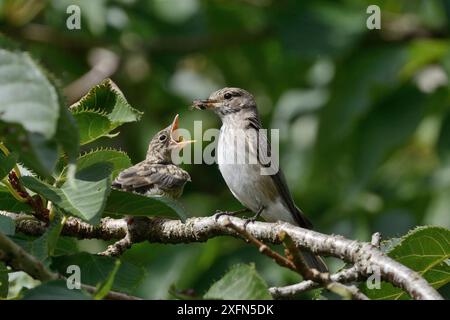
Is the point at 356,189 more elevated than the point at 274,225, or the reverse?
the point at 356,189

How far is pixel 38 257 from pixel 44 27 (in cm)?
639

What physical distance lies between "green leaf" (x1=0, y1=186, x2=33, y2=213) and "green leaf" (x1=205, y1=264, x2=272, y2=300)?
1.11 m

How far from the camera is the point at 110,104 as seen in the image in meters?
3.46

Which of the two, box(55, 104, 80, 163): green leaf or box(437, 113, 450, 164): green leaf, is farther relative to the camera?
box(437, 113, 450, 164): green leaf

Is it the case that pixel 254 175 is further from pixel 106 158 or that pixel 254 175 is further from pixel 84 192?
pixel 84 192

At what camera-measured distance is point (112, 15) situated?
335 inches

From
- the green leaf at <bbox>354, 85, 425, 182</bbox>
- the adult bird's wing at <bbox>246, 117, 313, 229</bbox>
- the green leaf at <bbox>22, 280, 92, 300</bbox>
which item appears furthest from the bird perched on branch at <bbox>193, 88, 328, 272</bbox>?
the green leaf at <bbox>22, 280, 92, 300</bbox>

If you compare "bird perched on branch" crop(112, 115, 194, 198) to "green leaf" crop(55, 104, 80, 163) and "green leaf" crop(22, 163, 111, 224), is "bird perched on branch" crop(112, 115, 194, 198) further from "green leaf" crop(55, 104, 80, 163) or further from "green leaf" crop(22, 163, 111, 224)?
"green leaf" crop(55, 104, 80, 163)

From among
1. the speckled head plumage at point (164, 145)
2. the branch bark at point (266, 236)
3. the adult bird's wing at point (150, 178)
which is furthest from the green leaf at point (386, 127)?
the branch bark at point (266, 236)

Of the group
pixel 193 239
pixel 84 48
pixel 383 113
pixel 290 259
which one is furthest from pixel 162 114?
pixel 290 259

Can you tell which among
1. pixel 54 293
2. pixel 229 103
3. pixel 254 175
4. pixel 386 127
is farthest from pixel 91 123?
pixel 386 127

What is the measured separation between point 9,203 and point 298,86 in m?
6.24

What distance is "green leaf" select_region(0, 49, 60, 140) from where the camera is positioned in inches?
85.4
